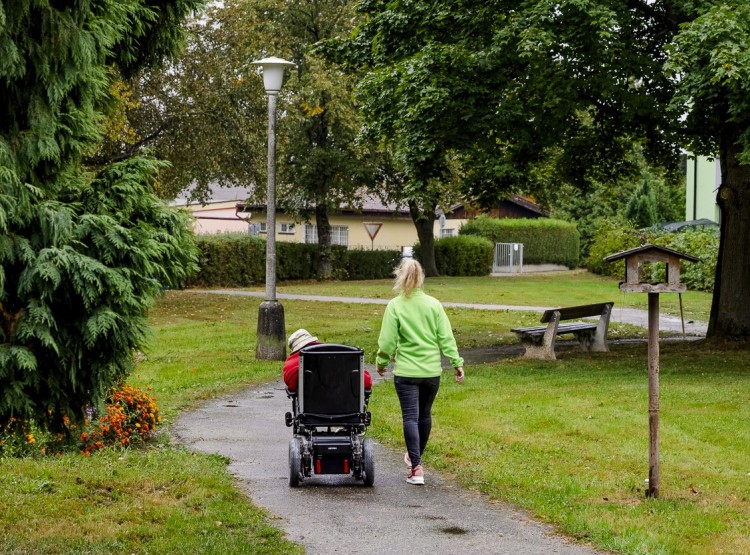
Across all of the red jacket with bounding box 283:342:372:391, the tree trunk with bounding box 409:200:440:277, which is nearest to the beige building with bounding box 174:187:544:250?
the tree trunk with bounding box 409:200:440:277

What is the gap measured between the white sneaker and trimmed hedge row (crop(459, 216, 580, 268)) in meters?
50.5

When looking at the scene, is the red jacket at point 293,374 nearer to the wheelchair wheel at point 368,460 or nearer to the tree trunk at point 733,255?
the wheelchair wheel at point 368,460

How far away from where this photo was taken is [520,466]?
9438 millimetres

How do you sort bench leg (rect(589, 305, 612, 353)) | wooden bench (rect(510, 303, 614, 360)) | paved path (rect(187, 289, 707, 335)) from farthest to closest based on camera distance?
paved path (rect(187, 289, 707, 335)) → bench leg (rect(589, 305, 612, 353)) → wooden bench (rect(510, 303, 614, 360))

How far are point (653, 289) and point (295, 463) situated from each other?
10.2 feet

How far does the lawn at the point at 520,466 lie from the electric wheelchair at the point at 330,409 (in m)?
0.64

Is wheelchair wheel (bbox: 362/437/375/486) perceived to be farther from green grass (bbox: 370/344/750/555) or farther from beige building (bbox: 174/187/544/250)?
beige building (bbox: 174/187/544/250)

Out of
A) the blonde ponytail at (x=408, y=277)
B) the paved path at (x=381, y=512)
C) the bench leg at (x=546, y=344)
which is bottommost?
the paved path at (x=381, y=512)

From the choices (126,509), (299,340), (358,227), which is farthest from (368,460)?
(358,227)

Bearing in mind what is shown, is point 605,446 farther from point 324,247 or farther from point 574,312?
point 324,247

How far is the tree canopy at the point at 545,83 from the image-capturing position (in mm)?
15320

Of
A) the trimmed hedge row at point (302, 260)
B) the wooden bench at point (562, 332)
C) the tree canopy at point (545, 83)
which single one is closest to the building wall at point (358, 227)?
the trimmed hedge row at point (302, 260)

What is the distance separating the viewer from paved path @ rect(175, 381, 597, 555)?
693cm

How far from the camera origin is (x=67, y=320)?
702 cm
